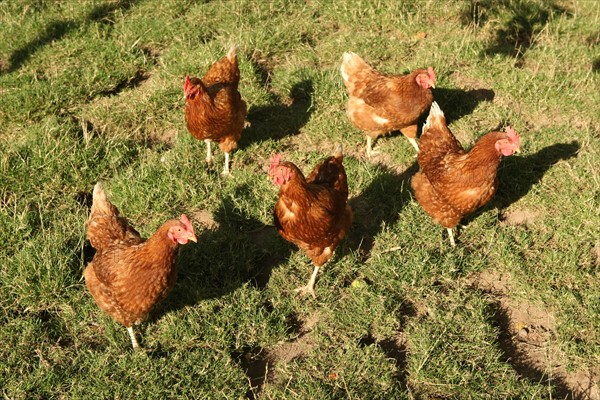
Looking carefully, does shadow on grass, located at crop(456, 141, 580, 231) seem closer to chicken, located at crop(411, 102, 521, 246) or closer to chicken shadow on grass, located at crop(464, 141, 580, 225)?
chicken shadow on grass, located at crop(464, 141, 580, 225)

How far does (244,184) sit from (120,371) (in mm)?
2069

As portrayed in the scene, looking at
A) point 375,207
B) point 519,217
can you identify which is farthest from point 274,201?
point 519,217

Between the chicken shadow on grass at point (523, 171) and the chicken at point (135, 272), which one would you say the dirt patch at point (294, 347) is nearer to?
the chicken at point (135, 272)

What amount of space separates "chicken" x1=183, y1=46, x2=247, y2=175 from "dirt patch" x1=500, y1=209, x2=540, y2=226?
2595mm

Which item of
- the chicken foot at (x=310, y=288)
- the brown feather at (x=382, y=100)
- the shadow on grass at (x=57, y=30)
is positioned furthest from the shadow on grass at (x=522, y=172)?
the shadow on grass at (x=57, y=30)

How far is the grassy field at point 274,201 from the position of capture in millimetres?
3873

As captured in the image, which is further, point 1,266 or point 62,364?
point 1,266

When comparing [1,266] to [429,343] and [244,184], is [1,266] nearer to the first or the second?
[244,184]

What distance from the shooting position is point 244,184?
5.23m

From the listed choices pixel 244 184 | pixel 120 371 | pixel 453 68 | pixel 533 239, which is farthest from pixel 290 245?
pixel 453 68

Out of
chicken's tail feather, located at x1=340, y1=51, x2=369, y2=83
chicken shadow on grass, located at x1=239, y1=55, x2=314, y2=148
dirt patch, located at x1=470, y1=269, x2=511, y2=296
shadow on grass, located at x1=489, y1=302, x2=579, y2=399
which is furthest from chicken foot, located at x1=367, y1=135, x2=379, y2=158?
shadow on grass, located at x1=489, y1=302, x2=579, y2=399

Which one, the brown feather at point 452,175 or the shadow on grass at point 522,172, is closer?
the brown feather at point 452,175

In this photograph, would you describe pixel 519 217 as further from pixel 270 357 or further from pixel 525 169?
pixel 270 357

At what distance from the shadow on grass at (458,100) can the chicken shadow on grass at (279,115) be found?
4.75 ft
